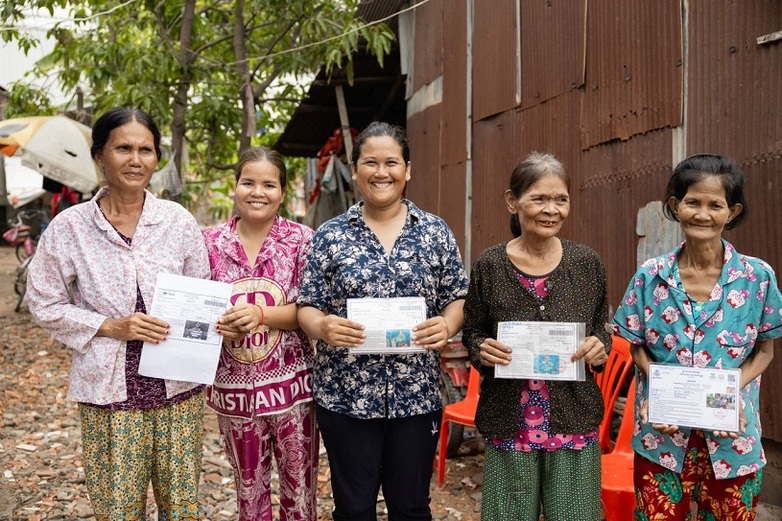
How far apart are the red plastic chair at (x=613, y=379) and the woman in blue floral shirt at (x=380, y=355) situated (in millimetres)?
1528

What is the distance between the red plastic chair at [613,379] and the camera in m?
4.05

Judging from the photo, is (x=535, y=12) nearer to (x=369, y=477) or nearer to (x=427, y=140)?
(x=427, y=140)

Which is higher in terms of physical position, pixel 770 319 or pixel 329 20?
pixel 329 20

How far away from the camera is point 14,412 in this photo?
22.4 feet

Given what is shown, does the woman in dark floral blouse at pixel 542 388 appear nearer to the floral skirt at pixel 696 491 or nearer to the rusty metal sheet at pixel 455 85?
the floral skirt at pixel 696 491

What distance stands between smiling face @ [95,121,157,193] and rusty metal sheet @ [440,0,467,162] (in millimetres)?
4308

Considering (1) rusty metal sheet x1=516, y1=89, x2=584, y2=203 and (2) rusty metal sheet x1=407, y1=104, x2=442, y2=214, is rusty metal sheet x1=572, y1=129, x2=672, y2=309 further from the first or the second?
(2) rusty metal sheet x1=407, y1=104, x2=442, y2=214

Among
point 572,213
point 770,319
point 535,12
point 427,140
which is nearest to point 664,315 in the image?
point 770,319

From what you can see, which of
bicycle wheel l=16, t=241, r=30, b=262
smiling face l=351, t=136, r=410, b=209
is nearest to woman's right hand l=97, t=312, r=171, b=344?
smiling face l=351, t=136, r=410, b=209

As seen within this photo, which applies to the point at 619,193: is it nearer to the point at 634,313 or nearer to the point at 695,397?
the point at 634,313

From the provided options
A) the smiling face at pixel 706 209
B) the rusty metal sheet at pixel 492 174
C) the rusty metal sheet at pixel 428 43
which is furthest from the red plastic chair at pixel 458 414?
→ the rusty metal sheet at pixel 428 43

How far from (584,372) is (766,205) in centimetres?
158

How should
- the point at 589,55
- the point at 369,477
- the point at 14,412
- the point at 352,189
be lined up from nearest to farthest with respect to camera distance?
the point at 369,477, the point at 589,55, the point at 14,412, the point at 352,189

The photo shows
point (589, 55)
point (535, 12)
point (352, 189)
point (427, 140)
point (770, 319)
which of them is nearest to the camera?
point (770, 319)
